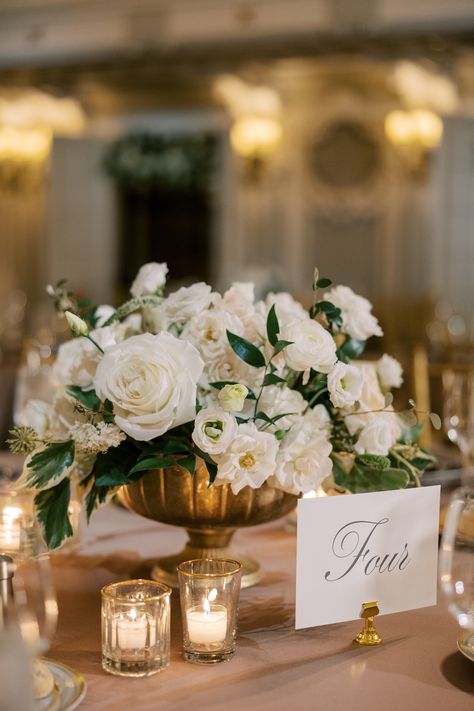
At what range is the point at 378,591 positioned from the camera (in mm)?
1059

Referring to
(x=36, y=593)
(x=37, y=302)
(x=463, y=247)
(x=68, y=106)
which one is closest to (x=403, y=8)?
(x=463, y=247)

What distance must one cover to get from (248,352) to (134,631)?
369 mm

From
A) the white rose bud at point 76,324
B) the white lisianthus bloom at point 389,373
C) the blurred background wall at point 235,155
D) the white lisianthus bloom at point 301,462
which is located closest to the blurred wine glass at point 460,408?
the white lisianthus bloom at point 389,373

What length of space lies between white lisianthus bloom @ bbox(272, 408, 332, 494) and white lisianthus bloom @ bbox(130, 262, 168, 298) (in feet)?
1.07

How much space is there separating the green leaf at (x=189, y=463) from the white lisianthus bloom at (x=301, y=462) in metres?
0.11

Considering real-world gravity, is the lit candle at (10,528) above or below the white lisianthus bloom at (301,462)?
below

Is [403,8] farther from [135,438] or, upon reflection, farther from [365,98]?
[135,438]

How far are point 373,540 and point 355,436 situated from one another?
155 millimetres

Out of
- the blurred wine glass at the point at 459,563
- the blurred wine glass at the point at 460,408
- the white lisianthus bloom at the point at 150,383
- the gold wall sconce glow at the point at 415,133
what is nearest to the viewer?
the blurred wine glass at the point at 459,563

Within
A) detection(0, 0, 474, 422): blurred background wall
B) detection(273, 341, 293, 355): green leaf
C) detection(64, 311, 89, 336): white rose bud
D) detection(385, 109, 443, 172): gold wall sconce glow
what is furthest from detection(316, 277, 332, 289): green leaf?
detection(385, 109, 443, 172): gold wall sconce glow

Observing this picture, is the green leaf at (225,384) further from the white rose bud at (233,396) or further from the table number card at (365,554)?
the table number card at (365,554)

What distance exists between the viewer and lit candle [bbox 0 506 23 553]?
1179 millimetres

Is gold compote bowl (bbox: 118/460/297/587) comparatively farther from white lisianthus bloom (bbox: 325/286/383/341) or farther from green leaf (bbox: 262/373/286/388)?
white lisianthus bloom (bbox: 325/286/383/341)

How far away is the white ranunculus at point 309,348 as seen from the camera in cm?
108
